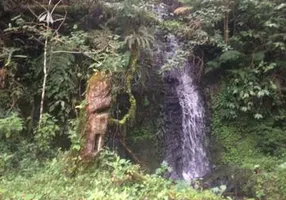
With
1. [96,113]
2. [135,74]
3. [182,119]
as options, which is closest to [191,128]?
[182,119]

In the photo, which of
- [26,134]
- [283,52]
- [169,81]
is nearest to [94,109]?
[26,134]

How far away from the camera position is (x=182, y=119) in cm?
890

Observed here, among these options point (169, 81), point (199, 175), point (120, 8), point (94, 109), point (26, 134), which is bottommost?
point (199, 175)

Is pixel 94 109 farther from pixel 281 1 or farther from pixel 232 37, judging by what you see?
pixel 281 1

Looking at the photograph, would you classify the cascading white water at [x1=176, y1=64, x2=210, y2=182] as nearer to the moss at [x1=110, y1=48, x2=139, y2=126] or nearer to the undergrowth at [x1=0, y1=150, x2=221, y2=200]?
the moss at [x1=110, y1=48, x2=139, y2=126]

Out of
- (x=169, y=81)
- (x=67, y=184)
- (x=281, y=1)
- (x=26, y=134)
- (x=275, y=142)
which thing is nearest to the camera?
(x=67, y=184)

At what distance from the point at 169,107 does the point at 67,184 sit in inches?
177

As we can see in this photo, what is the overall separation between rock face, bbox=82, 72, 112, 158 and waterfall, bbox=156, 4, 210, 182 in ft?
9.70

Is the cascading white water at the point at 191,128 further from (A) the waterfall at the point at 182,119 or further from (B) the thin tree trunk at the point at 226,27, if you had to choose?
(B) the thin tree trunk at the point at 226,27

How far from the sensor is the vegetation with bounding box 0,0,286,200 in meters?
7.24

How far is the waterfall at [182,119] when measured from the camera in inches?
330

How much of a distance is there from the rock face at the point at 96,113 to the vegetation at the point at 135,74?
89 cm

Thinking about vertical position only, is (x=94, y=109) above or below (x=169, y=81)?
below

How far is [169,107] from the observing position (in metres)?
8.98
